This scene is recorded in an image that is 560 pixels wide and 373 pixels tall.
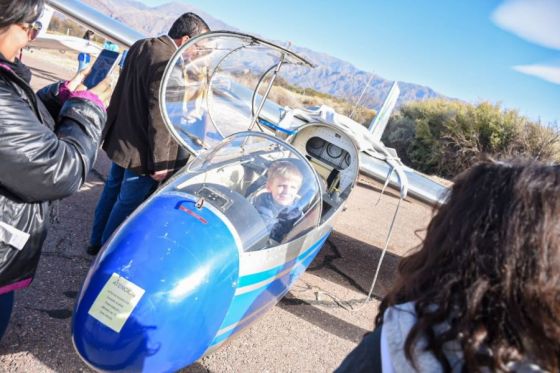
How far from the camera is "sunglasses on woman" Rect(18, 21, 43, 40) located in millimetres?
1697

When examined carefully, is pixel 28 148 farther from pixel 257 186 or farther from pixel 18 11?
pixel 257 186

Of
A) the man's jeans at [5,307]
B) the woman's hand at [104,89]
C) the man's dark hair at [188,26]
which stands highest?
the man's dark hair at [188,26]

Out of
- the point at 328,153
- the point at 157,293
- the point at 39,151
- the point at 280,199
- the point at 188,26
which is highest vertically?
the point at 188,26

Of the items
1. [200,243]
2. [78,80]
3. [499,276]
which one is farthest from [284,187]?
[499,276]

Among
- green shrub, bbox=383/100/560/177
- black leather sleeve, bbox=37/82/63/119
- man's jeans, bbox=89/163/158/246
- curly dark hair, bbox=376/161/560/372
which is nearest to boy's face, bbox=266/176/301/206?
man's jeans, bbox=89/163/158/246

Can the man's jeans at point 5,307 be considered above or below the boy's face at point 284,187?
below

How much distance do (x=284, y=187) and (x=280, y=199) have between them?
0.37 feet

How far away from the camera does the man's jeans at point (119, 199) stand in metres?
3.68

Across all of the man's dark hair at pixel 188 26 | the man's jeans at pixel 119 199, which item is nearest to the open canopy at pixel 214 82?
the man's dark hair at pixel 188 26

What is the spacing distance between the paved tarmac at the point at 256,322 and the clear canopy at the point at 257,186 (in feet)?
2.78

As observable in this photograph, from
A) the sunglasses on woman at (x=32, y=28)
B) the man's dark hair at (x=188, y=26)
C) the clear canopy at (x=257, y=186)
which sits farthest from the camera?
the man's dark hair at (x=188, y=26)

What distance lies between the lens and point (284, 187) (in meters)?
3.03

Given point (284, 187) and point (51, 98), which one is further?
point (284, 187)

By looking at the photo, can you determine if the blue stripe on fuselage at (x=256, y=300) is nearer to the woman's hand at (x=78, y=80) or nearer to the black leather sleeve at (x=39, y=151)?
the black leather sleeve at (x=39, y=151)
